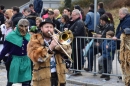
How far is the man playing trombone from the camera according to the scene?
607 centimetres

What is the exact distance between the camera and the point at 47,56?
609 cm

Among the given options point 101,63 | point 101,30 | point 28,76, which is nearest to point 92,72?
point 101,63

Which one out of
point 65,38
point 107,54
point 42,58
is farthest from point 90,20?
point 42,58

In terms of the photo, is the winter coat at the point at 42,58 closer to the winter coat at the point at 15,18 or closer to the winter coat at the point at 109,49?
the winter coat at the point at 109,49

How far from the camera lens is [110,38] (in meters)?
9.19

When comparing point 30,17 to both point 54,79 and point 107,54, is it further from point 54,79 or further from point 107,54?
point 54,79

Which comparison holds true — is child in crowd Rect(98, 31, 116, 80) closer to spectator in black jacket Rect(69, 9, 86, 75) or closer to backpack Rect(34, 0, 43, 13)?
spectator in black jacket Rect(69, 9, 86, 75)

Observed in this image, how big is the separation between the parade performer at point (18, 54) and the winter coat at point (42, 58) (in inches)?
45.8

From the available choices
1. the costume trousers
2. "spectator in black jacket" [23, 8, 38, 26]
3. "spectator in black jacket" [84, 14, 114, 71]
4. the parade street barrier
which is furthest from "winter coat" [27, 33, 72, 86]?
"spectator in black jacket" [23, 8, 38, 26]

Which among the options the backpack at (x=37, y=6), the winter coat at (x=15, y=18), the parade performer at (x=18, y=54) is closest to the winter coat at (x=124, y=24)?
the parade performer at (x=18, y=54)

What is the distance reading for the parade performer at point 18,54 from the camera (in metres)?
7.37

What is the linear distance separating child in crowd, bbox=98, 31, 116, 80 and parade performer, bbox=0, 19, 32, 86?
271cm

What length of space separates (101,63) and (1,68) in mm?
3851

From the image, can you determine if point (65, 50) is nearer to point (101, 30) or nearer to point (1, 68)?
point (101, 30)
